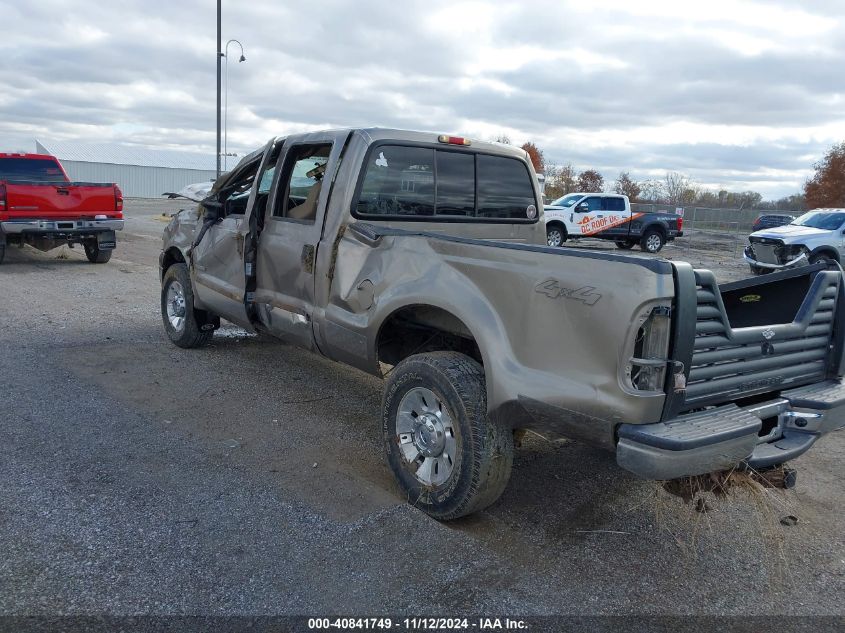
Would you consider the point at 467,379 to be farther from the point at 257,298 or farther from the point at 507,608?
the point at 257,298

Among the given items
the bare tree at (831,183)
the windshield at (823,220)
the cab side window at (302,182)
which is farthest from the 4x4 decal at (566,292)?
the bare tree at (831,183)

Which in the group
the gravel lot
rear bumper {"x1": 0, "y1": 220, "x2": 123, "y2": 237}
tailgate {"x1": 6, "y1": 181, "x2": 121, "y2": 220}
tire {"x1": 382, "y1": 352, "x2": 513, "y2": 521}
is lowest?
the gravel lot

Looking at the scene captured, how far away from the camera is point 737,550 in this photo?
3506mm

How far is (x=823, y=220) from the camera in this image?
693 inches

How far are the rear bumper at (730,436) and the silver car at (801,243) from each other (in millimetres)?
14240

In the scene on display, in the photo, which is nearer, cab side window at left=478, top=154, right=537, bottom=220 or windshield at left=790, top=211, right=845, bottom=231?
cab side window at left=478, top=154, right=537, bottom=220

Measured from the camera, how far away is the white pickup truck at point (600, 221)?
22.6 metres

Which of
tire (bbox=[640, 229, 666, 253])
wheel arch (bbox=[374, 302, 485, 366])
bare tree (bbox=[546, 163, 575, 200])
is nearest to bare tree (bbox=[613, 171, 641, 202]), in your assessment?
bare tree (bbox=[546, 163, 575, 200])

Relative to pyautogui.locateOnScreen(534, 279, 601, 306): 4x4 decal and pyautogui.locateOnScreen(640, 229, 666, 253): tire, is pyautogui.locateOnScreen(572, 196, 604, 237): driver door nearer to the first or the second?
Answer: pyautogui.locateOnScreen(640, 229, 666, 253): tire

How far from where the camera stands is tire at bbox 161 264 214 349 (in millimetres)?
6594

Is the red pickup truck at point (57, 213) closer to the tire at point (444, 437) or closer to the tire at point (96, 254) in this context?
the tire at point (96, 254)

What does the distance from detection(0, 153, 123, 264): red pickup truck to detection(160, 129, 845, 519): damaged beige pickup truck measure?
819 cm

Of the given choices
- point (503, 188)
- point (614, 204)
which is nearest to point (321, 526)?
point (503, 188)

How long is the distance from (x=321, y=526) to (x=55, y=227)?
35.5 ft
